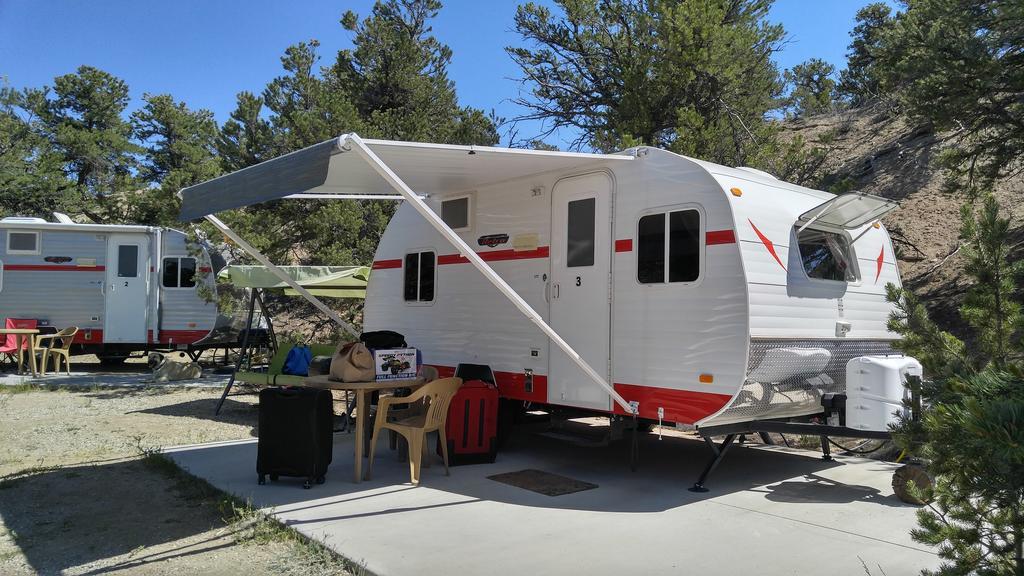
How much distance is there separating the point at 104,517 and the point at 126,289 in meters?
10.5

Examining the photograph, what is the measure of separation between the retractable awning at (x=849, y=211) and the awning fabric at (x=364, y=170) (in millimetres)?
1545

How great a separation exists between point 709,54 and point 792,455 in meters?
6.81

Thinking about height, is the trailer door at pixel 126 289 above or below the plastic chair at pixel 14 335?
above

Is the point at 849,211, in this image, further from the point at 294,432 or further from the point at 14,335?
the point at 14,335

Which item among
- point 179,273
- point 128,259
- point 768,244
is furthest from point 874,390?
point 128,259

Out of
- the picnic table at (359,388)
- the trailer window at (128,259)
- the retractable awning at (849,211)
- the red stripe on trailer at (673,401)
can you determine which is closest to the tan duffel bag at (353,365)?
the picnic table at (359,388)

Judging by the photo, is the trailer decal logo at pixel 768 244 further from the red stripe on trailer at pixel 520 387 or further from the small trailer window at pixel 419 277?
the small trailer window at pixel 419 277

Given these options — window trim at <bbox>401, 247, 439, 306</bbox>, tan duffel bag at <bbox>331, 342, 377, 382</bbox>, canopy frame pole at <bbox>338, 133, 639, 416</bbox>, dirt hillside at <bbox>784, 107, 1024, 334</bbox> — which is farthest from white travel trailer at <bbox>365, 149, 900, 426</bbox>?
dirt hillside at <bbox>784, 107, 1024, 334</bbox>

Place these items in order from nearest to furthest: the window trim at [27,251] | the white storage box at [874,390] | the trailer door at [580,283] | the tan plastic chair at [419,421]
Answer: the white storage box at [874,390], the tan plastic chair at [419,421], the trailer door at [580,283], the window trim at [27,251]

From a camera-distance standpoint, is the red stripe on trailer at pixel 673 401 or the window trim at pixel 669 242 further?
the window trim at pixel 669 242

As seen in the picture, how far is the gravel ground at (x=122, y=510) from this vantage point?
14.3ft

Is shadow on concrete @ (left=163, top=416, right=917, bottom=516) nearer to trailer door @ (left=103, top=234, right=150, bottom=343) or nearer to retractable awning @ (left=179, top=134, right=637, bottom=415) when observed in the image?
Answer: retractable awning @ (left=179, top=134, right=637, bottom=415)

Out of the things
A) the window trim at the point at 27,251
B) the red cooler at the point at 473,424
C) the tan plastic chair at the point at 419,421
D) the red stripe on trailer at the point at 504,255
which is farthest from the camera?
the window trim at the point at 27,251

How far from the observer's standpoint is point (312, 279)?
1019 cm
